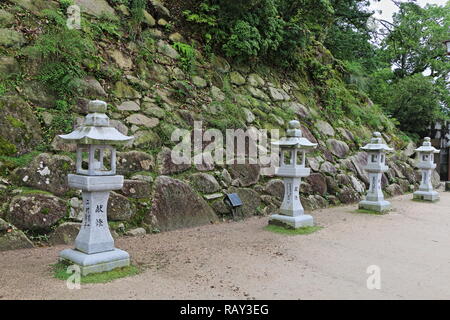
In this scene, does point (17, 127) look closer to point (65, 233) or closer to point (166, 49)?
point (65, 233)

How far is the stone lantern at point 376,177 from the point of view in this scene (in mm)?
8672

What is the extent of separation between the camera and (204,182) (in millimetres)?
7129

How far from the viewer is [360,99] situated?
47.0ft

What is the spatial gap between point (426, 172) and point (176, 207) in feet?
28.2

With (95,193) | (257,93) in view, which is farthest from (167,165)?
(257,93)

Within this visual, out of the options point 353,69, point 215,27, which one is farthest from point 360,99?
point 215,27

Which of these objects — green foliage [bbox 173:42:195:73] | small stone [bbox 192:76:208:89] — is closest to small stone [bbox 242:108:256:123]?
small stone [bbox 192:76:208:89]

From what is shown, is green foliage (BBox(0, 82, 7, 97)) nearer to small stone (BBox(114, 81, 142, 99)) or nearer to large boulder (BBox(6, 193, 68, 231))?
large boulder (BBox(6, 193, 68, 231))

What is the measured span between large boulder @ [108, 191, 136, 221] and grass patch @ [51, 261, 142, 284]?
1.54m

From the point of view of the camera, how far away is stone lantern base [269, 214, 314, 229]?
656cm

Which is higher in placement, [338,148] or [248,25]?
[248,25]

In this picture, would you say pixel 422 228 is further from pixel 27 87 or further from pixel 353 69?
pixel 353 69

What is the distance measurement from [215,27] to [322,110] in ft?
14.6

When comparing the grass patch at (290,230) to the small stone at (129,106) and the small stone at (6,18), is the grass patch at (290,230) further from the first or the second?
the small stone at (6,18)
